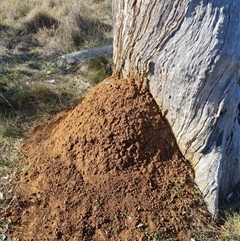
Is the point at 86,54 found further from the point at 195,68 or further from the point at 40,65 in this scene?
the point at 195,68

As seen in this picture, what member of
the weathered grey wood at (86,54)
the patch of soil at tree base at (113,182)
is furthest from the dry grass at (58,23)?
the patch of soil at tree base at (113,182)

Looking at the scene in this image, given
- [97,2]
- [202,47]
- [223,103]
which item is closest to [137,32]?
[202,47]

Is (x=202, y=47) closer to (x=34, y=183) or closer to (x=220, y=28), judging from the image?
(x=220, y=28)

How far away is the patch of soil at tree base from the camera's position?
2.68 metres

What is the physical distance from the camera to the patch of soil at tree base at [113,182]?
2.68 metres

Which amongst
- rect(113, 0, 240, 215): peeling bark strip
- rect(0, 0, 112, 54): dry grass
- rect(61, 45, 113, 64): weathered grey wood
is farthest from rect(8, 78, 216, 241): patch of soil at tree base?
rect(0, 0, 112, 54): dry grass

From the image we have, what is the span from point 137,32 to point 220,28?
1.91 feet

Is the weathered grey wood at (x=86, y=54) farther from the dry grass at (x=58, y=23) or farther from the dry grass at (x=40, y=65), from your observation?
the dry grass at (x=58, y=23)

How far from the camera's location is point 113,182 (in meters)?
2.79

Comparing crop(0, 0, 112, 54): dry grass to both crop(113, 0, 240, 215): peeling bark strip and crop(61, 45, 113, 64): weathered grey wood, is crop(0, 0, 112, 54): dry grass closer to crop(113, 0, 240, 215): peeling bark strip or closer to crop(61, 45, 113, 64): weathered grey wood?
crop(61, 45, 113, 64): weathered grey wood

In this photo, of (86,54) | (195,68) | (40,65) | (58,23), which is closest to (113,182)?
(195,68)

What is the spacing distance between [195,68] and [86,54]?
111 inches

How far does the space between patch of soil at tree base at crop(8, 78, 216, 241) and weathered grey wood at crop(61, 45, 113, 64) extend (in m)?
2.06

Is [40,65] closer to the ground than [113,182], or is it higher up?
closer to the ground
